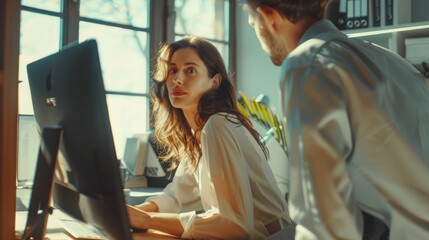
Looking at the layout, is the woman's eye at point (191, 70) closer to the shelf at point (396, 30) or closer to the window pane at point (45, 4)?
the window pane at point (45, 4)

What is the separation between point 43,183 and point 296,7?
2.16 ft

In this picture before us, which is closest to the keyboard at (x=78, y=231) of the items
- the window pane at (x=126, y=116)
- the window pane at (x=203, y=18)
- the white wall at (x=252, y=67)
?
the window pane at (x=126, y=116)

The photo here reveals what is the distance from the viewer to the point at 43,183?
1.14 m

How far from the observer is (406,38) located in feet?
9.78

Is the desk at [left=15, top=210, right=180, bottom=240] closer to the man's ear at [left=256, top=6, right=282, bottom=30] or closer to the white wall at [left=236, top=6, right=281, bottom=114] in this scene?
the man's ear at [left=256, top=6, right=282, bottom=30]

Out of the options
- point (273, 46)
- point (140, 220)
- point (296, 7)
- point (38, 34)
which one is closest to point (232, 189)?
point (140, 220)

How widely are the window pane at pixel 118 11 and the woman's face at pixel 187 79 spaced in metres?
1.44

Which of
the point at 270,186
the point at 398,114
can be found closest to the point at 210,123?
the point at 270,186

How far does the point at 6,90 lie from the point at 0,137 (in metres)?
0.11

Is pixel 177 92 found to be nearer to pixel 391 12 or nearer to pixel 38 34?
pixel 38 34

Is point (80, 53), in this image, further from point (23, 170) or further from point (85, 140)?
point (23, 170)

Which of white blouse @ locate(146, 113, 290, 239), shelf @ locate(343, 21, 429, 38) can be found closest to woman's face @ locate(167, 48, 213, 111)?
white blouse @ locate(146, 113, 290, 239)

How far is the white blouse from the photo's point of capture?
134 centimetres

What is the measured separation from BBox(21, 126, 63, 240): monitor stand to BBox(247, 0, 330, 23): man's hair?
51 cm
